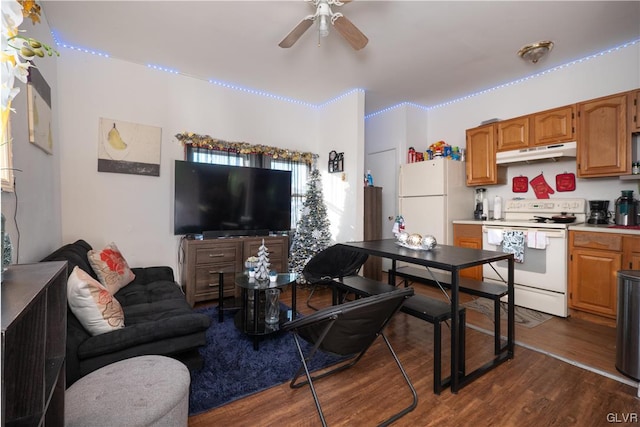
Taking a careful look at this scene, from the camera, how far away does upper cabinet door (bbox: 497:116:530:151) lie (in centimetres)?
366

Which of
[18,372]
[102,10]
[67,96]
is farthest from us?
[67,96]

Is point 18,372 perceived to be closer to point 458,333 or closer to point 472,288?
point 458,333

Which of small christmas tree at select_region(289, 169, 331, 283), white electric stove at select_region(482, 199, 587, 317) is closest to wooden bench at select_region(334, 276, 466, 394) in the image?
white electric stove at select_region(482, 199, 587, 317)

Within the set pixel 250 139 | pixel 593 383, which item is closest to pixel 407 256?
pixel 593 383

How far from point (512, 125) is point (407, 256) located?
2935 mm

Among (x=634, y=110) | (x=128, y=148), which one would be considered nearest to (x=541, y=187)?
(x=634, y=110)

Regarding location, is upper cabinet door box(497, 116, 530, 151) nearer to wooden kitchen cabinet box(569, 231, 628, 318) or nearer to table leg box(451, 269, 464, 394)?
wooden kitchen cabinet box(569, 231, 628, 318)

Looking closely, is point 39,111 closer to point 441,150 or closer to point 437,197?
point 437,197

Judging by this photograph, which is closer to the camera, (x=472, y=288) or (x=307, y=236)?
(x=472, y=288)

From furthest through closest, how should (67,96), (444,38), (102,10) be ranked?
(67,96) < (444,38) < (102,10)

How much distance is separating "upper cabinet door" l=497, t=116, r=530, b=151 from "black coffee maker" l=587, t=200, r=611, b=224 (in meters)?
1.00

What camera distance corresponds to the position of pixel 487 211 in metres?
4.19

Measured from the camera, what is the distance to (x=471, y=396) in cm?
182

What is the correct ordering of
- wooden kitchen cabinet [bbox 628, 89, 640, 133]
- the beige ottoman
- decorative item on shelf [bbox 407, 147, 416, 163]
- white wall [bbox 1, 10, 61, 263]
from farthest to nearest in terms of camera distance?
decorative item on shelf [bbox 407, 147, 416, 163] → wooden kitchen cabinet [bbox 628, 89, 640, 133] → white wall [bbox 1, 10, 61, 263] → the beige ottoman
